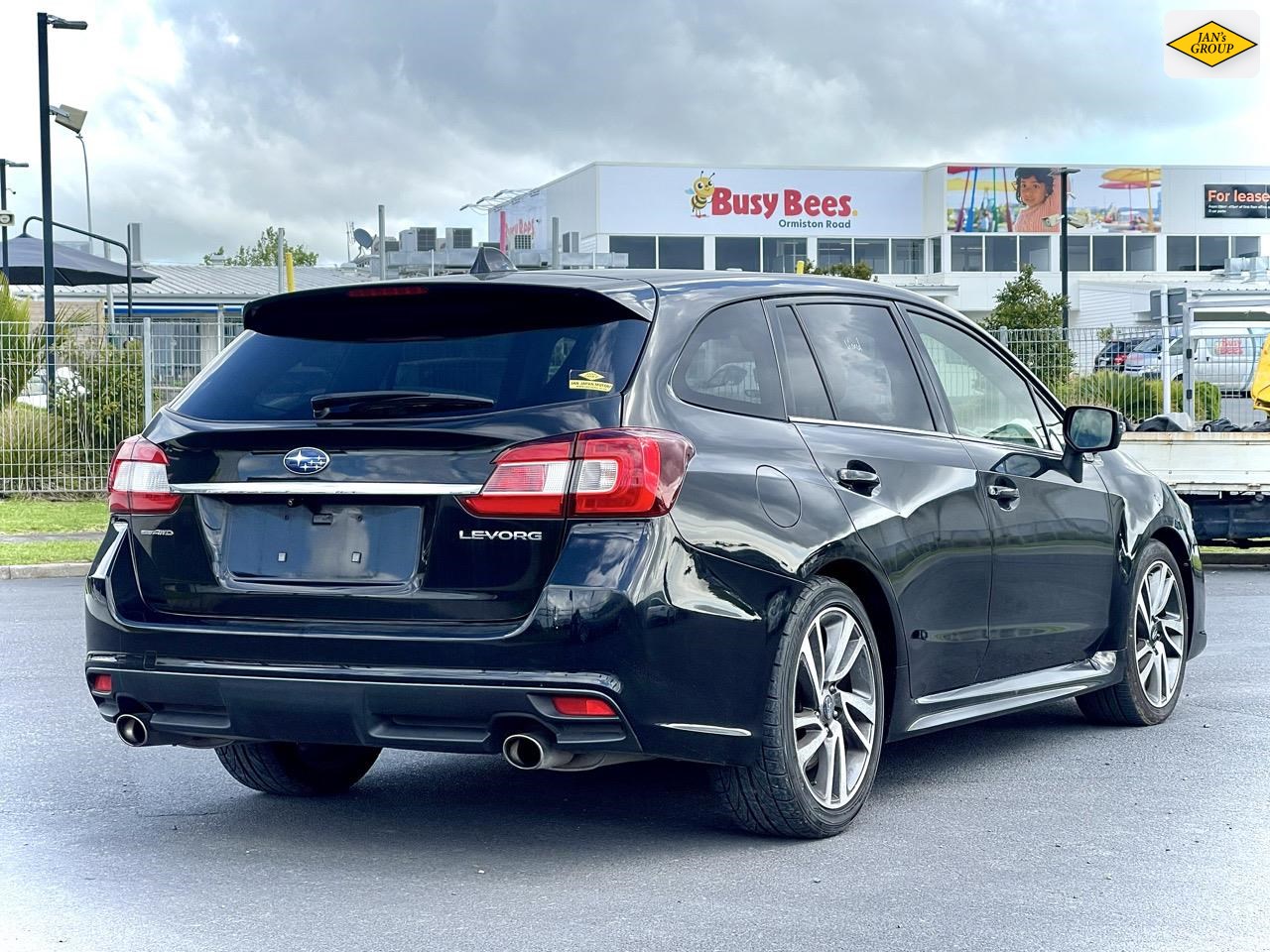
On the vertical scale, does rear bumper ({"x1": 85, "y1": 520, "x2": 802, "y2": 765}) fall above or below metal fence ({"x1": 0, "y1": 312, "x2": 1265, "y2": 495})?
below

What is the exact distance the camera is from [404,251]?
61906mm

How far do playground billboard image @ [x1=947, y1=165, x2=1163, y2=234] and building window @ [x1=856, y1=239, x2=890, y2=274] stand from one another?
296 cm

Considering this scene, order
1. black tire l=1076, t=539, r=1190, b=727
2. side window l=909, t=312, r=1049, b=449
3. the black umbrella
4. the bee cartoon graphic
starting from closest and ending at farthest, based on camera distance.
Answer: side window l=909, t=312, r=1049, b=449
black tire l=1076, t=539, r=1190, b=727
the black umbrella
the bee cartoon graphic

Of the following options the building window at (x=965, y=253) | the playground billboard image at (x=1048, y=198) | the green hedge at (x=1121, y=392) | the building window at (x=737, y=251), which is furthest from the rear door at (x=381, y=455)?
the building window at (x=965, y=253)

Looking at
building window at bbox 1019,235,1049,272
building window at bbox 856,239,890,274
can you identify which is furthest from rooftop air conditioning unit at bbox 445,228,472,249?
building window at bbox 1019,235,1049,272

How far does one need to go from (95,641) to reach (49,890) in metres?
0.78

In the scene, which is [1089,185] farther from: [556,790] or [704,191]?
[556,790]

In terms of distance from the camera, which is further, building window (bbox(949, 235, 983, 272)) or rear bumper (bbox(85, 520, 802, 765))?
building window (bbox(949, 235, 983, 272))

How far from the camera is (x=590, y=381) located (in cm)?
495

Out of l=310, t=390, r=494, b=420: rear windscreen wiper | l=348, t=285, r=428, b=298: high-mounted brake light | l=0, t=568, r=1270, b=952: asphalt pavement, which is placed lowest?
l=0, t=568, r=1270, b=952: asphalt pavement

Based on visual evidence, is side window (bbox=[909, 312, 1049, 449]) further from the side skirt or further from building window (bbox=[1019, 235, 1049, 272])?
building window (bbox=[1019, 235, 1049, 272])

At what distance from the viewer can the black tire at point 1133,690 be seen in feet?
23.5

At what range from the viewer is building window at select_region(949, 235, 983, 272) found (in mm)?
77938

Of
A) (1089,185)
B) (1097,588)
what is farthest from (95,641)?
(1089,185)
